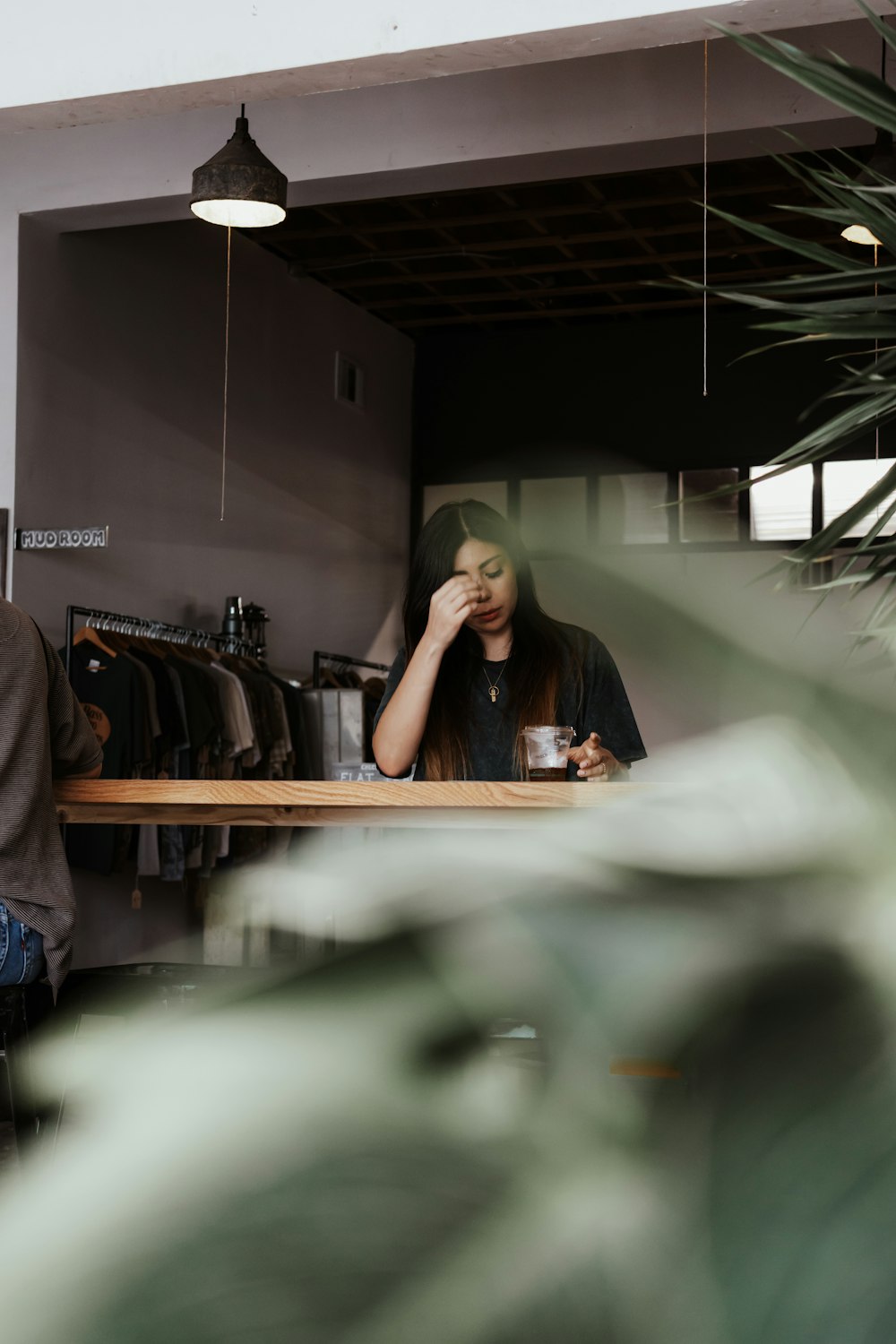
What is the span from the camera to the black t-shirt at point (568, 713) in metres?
2.57

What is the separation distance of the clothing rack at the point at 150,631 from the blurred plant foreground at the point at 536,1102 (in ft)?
16.7

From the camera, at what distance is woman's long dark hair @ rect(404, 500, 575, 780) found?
8.36 ft

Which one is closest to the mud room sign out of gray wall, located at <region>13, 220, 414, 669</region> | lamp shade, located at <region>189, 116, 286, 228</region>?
gray wall, located at <region>13, 220, 414, 669</region>

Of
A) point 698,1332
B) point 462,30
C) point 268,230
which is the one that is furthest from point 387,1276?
point 268,230

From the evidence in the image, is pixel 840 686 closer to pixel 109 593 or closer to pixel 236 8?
pixel 236 8

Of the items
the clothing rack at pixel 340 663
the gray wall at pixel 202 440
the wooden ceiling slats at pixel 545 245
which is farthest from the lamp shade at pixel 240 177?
the clothing rack at pixel 340 663

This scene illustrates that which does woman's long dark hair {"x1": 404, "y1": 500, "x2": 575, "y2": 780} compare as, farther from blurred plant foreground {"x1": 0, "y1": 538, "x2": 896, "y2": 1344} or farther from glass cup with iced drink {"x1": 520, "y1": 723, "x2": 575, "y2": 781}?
blurred plant foreground {"x1": 0, "y1": 538, "x2": 896, "y2": 1344}

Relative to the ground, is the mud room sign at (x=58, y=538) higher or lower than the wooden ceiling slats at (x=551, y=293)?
lower

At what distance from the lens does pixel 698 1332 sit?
25 cm

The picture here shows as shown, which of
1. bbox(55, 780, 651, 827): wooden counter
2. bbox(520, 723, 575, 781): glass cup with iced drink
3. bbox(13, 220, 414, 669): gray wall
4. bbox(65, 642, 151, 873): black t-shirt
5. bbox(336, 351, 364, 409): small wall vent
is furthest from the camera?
bbox(336, 351, 364, 409): small wall vent

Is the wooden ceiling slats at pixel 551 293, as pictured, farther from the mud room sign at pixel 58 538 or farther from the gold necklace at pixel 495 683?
the gold necklace at pixel 495 683

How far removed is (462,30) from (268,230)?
4.59m

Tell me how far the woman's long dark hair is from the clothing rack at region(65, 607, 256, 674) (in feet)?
9.56

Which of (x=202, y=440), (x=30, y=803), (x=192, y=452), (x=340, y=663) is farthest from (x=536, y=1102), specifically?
(x=340, y=663)
